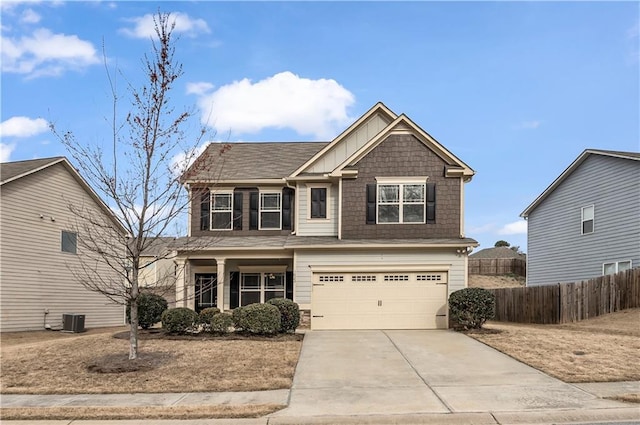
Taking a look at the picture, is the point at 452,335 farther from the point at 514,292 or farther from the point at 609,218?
the point at 609,218

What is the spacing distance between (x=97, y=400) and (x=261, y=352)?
188 inches

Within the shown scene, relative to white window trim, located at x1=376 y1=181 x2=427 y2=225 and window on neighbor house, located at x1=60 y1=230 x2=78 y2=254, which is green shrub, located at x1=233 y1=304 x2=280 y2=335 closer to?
white window trim, located at x1=376 y1=181 x2=427 y2=225

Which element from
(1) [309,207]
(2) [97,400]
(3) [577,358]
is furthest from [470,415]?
(1) [309,207]

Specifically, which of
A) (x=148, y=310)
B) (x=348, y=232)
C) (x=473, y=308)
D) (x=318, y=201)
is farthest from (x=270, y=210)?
(x=473, y=308)

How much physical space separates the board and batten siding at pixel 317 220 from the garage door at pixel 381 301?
2189 mm

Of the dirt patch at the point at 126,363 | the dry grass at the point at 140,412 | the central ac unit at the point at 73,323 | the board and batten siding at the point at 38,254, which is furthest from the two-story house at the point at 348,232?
the dry grass at the point at 140,412

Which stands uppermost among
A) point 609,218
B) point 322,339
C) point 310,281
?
point 609,218

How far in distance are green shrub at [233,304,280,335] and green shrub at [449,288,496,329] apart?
19.6 ft

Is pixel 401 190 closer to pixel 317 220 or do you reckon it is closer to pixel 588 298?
pixel 317 220

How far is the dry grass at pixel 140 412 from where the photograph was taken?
9.04 metres

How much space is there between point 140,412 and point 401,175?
547 inches

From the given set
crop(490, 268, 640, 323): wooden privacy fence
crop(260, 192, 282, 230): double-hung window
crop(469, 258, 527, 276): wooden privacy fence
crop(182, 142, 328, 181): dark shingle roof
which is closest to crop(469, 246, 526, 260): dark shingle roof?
crop(469, 258, 527, 276): wooden privacy fence

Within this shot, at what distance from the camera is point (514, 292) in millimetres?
25375

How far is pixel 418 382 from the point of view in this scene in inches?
442
